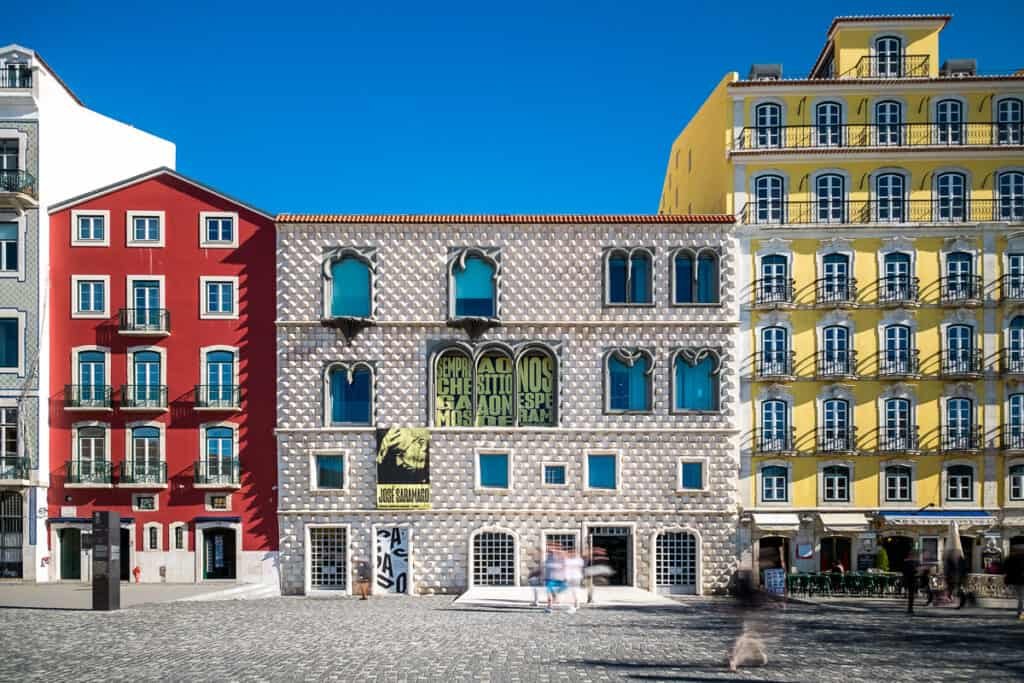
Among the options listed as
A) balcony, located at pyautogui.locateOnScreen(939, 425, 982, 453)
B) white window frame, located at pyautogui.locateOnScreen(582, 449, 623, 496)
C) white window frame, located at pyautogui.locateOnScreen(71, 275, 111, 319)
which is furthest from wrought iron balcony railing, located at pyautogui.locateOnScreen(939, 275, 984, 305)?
white window frame, located at pyautogui.locateOnScreen(71, 275, 111, 319)

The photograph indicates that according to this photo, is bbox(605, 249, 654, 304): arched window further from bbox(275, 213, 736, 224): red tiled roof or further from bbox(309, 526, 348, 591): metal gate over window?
bbox(309, 526, 348, 591): metal gate over window

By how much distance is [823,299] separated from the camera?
38.4 m

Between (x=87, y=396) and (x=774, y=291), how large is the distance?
83.0 ft

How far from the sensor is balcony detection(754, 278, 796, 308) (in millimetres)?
38409

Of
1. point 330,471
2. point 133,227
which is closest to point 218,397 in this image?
point 330,471

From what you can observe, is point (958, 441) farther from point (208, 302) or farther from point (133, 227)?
point (133, 227)

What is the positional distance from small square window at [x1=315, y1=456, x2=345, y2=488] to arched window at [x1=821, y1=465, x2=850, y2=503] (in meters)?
17.6

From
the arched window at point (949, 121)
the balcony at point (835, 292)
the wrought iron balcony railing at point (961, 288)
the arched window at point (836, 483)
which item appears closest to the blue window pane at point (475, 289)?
the balcony at point (835, 292)

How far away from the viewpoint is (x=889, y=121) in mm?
39344

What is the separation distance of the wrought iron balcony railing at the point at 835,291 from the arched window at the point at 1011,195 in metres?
6.27

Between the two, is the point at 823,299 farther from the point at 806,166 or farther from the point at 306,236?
the point at 306,236

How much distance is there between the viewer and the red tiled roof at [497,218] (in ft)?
123

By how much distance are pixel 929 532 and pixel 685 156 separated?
18969mm

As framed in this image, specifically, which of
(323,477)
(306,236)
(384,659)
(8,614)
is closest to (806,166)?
(306,236)
